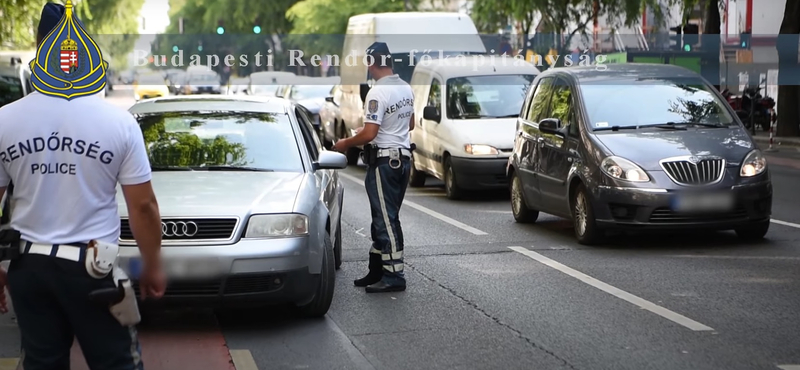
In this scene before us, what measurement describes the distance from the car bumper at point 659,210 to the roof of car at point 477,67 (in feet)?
21.9

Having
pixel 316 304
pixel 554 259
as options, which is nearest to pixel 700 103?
pixel 554 259

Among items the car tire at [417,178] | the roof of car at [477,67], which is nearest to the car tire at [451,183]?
the roof of car at [477,67]

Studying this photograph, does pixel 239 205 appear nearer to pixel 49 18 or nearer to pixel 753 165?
pixel 49 18

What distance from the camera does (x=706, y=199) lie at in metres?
10.8

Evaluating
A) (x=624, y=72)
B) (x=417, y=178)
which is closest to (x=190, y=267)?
(x=624, y=72)

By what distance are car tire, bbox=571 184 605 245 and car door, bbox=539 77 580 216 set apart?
0.19 meters

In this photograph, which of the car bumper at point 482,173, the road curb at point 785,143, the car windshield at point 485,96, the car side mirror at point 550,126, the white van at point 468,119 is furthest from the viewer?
the road curb at point 785,143

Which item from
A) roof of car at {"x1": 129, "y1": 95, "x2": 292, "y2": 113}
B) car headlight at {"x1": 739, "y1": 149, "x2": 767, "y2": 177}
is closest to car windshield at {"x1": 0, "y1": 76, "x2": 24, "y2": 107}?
roof of car at {"x1": 129, "y1": 95, "x2": 292, "y2": 113}

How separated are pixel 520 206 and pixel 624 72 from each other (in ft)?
6.52

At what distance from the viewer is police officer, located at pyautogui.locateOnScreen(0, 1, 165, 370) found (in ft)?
13.6

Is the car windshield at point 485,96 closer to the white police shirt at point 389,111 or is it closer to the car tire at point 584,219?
the car tire at point 584,219

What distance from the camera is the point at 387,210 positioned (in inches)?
356

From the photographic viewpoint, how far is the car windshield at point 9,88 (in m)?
14.1

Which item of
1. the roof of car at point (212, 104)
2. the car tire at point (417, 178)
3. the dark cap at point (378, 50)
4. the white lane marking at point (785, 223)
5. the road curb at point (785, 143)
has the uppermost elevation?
the dark cap at point (378, 50)
